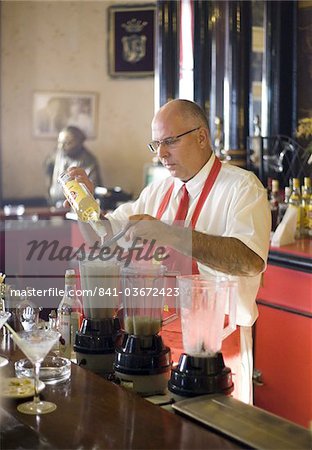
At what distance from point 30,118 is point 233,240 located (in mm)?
6838

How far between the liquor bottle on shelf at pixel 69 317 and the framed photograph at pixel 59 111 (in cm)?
672

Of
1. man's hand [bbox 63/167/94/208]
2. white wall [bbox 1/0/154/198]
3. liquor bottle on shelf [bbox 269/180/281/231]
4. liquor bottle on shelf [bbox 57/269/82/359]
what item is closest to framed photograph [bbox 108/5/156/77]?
white wall [bbox 1/0/154/198]

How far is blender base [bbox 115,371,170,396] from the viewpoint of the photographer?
83.1 inches

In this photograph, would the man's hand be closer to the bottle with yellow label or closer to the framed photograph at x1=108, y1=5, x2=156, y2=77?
the bottle with yellow label

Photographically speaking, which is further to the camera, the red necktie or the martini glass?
the red necktie

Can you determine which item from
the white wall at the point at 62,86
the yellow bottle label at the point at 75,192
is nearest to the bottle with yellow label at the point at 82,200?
the yellow bottle label at the point at 75,192

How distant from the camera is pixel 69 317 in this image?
250cm

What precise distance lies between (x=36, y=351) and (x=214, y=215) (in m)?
1.24

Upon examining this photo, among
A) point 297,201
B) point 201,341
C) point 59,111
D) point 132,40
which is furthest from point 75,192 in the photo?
point 59,111

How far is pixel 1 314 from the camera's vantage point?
2250 mm

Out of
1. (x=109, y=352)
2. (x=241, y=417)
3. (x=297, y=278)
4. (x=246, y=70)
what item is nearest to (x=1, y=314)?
(x=109, y=352)

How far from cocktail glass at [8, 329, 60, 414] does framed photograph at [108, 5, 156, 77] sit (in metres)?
7.19

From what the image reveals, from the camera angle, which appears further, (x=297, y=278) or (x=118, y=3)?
(x=118, y=3)

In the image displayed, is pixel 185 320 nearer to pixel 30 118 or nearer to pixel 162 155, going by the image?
pixel 162 155
